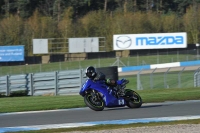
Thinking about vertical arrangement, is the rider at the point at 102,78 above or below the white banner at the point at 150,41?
below

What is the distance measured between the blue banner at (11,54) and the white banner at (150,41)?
11652 mm

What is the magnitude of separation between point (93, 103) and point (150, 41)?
A: 5221cm

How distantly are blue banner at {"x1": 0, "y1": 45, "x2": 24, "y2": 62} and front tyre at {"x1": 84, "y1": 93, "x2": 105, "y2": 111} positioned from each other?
48788 millimetres

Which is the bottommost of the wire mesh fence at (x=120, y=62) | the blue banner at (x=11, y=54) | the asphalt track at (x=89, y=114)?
the asphalt track at (x=89, y=114)

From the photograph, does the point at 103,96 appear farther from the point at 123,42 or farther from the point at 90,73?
the point at 123,42

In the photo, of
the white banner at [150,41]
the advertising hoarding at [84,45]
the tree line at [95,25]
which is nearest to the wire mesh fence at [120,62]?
the advertising hoarding at [84,45]

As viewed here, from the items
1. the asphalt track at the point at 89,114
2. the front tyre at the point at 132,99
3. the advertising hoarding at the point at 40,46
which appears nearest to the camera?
the asphalt track at the point at 89,114

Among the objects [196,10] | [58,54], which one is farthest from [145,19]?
[58,54]

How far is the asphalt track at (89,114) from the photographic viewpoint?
1346 centimetres

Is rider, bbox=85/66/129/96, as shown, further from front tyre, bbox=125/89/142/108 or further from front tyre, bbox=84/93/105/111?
front tyre, bbox=84/93/105/111

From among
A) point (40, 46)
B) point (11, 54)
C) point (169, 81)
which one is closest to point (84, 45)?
point (40, 46)

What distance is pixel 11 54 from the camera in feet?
208

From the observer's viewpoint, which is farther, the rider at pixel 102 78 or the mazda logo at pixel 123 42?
the mazda logo at pixel 123 42

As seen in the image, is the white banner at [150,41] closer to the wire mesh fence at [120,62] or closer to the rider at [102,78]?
the wire mesh fence at [120,62]
